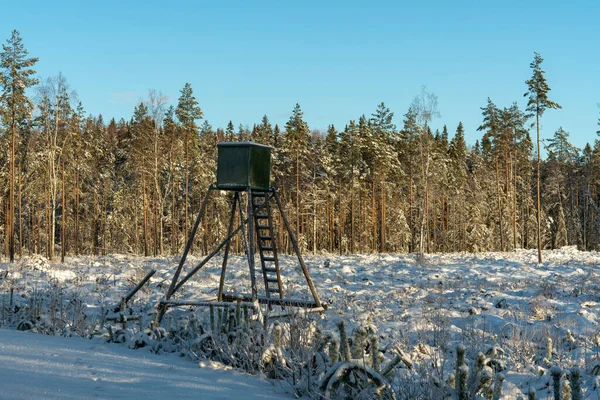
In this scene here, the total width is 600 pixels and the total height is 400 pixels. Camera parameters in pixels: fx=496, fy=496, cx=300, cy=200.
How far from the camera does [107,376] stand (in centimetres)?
522

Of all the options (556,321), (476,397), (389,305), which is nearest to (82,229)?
(389,305)

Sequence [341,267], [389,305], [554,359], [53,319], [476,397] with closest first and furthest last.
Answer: [476,397] → [554,359] → [53,319] → [389,305] → [341,267]

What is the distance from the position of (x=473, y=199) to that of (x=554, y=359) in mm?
45315

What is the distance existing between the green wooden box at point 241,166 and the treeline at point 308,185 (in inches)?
847

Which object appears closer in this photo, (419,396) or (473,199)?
(419,396)

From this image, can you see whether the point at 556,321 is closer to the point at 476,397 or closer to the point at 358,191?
the point at 476,397

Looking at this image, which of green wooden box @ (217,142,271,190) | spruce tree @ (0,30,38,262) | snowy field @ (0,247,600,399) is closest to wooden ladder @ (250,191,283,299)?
green wooden box @ (217,142,271,190)

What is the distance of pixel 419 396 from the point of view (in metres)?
4.59

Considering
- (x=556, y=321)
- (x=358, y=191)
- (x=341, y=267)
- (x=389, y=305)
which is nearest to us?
(x=556, y=321)

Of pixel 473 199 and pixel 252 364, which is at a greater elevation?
pixel 473 199

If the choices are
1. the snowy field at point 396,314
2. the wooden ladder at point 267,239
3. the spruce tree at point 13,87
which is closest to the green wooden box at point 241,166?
the wooden ladder at point 267,239

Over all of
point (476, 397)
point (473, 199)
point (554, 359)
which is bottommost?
point (554, 359)

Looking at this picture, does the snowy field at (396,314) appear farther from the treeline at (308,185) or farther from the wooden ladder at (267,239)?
the treeline at (308,185)

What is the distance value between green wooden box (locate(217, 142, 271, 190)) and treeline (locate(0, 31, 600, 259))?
70.5 ft
